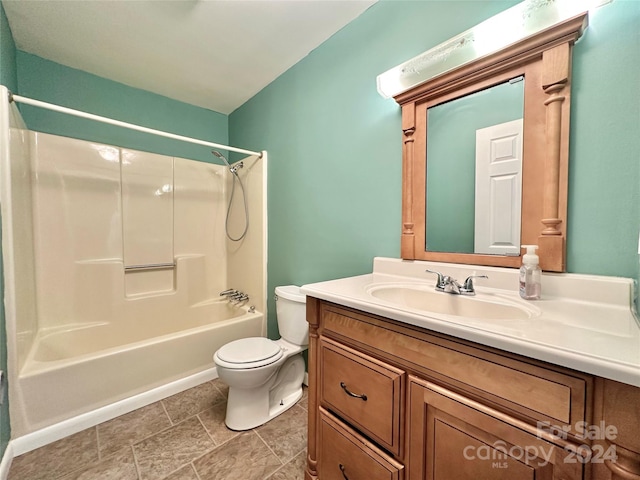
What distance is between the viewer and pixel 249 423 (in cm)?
145

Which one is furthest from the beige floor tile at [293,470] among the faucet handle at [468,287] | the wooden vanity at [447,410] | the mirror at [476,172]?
the mirror at [476,172]

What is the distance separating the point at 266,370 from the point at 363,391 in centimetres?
74

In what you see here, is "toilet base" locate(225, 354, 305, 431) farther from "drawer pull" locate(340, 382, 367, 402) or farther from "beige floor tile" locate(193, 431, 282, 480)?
"drawer pull" locate(340, 382, 367, 402)

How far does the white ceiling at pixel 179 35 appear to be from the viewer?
1.47m

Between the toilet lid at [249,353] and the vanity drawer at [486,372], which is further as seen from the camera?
the toilet lid at [249,353]

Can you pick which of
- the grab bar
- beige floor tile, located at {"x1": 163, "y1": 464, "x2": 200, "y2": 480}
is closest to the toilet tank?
beige floor tile, located at {"x1": 163, "y1": 464, "x2": 200, "y2": 480}

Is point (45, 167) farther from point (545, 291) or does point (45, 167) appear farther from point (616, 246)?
point (616, 246)

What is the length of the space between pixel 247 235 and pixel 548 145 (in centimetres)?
218

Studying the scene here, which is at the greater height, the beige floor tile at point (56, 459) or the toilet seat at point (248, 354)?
the toilet seat at point (248, 354)

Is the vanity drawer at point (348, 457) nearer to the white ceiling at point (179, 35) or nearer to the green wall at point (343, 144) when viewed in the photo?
the green wall at point (343, 144)

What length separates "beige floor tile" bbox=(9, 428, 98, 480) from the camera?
1171mm

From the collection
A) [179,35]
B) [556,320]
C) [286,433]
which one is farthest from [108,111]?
[556,320]

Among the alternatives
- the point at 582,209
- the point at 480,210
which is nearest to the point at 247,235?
the point at 480,210

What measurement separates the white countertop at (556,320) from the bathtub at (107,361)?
52.4 inches
